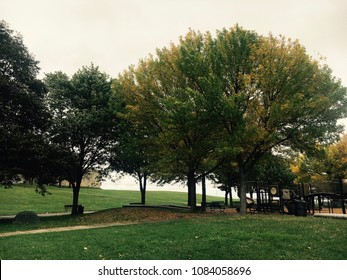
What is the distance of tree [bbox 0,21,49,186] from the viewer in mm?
21906

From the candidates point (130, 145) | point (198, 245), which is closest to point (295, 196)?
point (130, 145)

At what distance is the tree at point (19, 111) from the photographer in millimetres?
21906

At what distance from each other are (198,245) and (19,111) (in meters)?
20.8

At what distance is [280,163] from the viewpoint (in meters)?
27.2

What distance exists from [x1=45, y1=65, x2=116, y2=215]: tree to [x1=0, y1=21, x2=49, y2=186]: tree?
1747mm

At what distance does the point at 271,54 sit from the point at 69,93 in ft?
62.0

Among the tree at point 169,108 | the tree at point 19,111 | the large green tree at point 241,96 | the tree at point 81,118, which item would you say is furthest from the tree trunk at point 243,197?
the tree at point 19,111

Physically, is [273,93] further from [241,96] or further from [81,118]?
[81,118]

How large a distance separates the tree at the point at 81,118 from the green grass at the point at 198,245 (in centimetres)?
1484

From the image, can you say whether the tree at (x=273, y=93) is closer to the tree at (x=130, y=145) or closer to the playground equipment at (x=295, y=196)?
the playground equipment at (x=295, y=196)

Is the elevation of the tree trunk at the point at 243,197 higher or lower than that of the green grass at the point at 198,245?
higher

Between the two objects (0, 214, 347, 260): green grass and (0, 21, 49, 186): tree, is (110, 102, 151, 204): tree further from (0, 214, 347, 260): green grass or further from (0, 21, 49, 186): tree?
(0, 214, 347, 260): green grass

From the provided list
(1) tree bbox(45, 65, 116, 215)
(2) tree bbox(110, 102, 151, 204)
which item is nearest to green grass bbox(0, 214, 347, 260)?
(2) tree bbox(110, 102, 151, 204)
